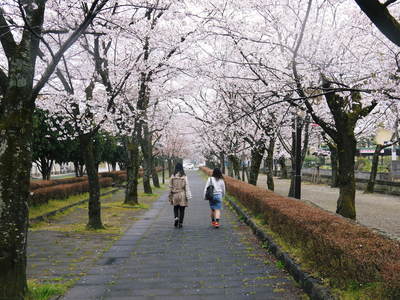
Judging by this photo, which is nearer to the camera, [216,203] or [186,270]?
[186,270]

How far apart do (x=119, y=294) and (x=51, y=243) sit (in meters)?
4.08

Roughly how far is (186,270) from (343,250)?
2682 millimetres

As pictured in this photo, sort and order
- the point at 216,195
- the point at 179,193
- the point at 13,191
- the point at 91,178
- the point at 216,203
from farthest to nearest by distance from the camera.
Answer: the point at 216,195 < the point at 216,203 < the point at 179,193 < the point at 91,178 < the point at 13,191

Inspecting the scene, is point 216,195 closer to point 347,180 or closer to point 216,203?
point 216,203

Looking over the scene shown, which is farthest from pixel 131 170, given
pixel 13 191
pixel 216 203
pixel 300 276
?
pixel 13 191

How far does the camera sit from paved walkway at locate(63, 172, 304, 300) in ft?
16.3

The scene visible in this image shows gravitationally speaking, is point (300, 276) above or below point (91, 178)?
below

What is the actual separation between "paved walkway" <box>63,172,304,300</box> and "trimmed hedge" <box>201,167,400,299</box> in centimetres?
54

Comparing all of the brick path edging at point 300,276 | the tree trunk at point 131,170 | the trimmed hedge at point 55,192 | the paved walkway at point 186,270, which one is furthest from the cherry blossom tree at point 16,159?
the tree trunk at point 131,170

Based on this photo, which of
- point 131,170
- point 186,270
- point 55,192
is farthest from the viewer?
point 131,170

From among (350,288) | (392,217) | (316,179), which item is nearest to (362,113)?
(392,217)

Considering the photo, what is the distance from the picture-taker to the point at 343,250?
13.9 ft

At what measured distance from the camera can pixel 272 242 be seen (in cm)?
741

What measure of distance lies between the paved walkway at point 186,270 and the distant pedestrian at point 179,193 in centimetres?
82
